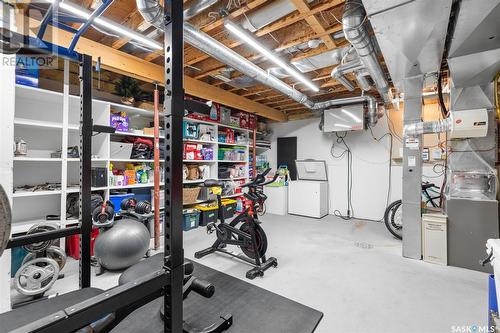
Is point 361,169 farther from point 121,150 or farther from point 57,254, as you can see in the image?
point 57,254

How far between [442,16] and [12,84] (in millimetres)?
3435

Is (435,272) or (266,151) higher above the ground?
(266,151)

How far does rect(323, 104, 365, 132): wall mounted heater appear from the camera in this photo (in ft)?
15.6

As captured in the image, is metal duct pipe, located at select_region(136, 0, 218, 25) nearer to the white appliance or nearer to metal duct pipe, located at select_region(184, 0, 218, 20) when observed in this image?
metal duct pipe, located at select_region(184, 0, 218, 20)

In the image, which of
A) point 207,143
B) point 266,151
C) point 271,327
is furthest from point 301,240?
point 266,151

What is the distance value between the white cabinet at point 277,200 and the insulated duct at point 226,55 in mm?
2149

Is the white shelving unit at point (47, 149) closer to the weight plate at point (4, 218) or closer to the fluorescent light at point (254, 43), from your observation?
the fluorescent light at point (254, 43)

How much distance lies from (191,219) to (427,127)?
396 cm

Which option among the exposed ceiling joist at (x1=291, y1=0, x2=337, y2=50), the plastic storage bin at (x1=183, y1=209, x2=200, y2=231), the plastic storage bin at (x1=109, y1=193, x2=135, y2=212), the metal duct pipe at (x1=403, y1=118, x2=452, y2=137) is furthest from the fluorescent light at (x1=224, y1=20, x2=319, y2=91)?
the plastic storage bin at (x1=183, y1=209, x2=200, y2=231)

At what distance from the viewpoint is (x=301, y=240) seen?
3.68m

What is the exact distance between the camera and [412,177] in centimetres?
308

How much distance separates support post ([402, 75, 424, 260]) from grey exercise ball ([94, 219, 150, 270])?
3459mm

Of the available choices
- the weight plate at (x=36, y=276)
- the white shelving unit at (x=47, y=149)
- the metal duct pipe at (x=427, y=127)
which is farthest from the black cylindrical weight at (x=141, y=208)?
the metal duct pipe at (x=427, y=127)

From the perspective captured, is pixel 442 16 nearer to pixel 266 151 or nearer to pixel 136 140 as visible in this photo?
pixel 136 140
